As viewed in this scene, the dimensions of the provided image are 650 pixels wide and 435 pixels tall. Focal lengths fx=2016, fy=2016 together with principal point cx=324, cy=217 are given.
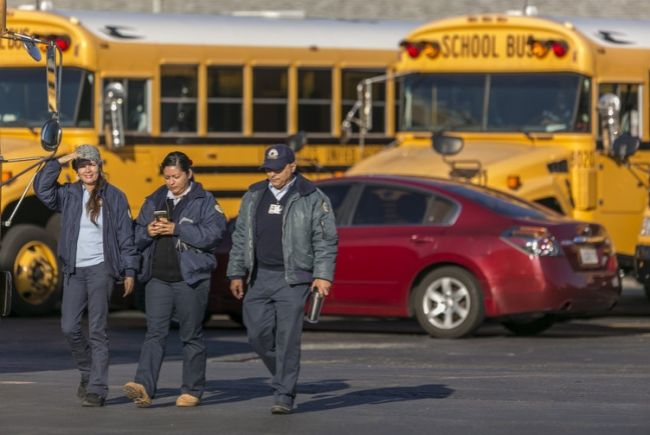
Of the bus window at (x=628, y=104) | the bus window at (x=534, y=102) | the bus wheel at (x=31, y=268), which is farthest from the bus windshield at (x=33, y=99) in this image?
the bus window at (x=628, y=104)

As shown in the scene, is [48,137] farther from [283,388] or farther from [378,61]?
[378,61]

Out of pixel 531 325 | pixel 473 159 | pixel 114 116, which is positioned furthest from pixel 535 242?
pixel 114 116

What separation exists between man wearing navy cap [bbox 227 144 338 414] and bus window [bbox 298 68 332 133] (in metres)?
10.0

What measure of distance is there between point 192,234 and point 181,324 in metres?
0.53

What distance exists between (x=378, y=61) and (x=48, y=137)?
10.4 m

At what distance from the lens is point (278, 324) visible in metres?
11.3

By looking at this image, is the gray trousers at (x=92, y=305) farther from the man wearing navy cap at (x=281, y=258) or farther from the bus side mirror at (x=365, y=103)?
the bus side mirror at (x=365, y=103)

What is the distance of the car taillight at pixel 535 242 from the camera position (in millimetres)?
16344

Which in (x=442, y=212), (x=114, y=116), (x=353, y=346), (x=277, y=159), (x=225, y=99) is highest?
(x=225, y=99)

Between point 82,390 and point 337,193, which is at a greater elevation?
point 337,193

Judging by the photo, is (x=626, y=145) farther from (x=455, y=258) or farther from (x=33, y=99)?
(x=33, y=99)

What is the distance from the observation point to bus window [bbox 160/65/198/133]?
20469 mm

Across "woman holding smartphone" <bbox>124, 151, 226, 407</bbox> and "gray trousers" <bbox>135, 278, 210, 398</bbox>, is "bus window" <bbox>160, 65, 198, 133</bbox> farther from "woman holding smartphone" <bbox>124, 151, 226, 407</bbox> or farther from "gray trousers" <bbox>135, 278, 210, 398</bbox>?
"gray trousers" <bbox>135, 278, 210, 398</bbox>

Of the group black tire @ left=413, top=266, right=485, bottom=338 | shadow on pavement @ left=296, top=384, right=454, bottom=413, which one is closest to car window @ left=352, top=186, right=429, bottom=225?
black tire @ left=413, top=266, right=485, bottom=338
